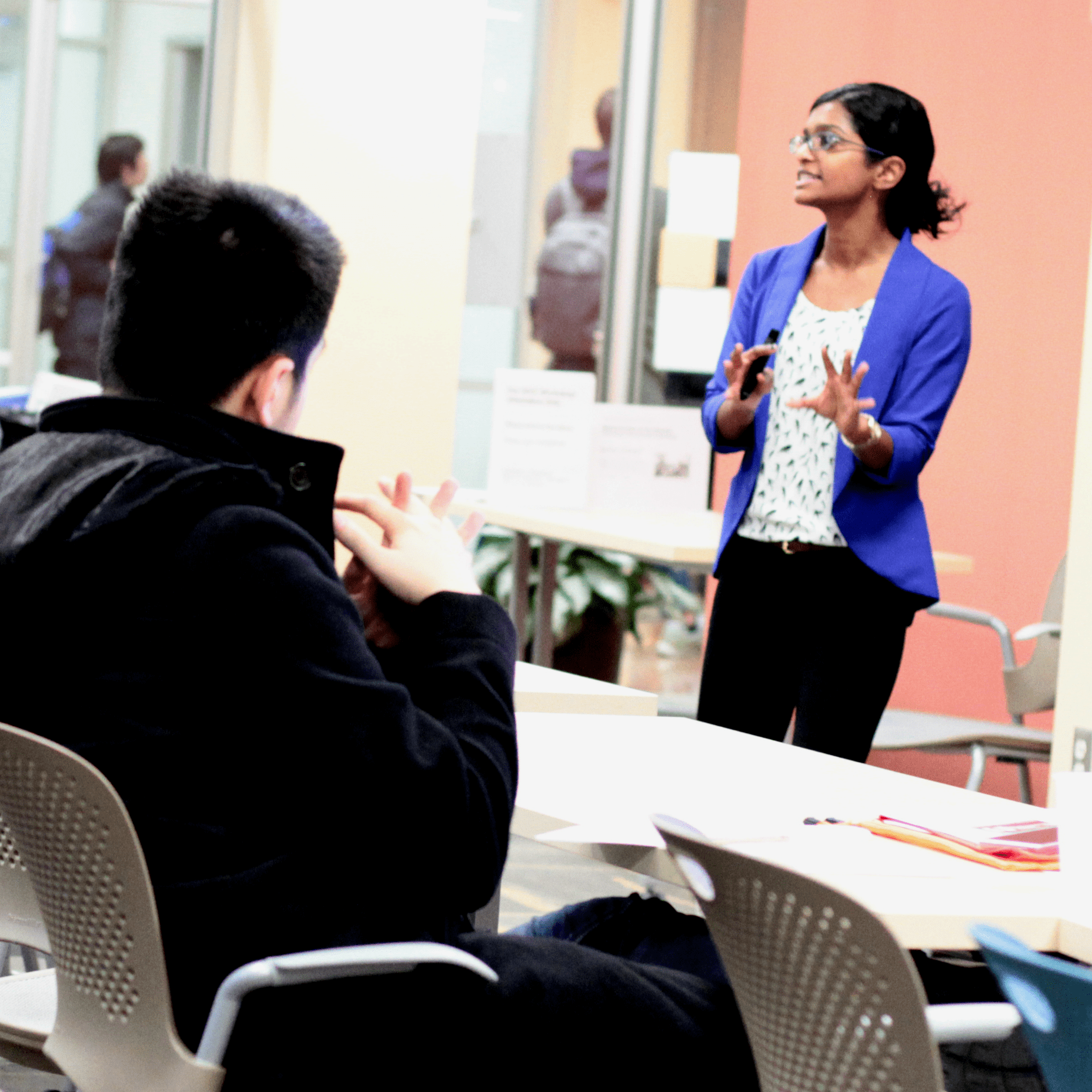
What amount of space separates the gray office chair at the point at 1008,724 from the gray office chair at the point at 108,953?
254 cm

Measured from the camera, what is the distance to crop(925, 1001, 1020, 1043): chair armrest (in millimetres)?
1292

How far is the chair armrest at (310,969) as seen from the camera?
1416mm

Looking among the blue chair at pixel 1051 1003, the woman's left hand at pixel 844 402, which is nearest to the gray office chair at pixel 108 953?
the blue chair at pixel 1051 1003

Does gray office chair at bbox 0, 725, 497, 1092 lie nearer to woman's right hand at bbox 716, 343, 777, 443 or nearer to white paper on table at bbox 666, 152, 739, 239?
woman's right hand at bbox 716, 343, 777, 443

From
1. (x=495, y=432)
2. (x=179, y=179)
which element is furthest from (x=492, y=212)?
(x=179, y=179)

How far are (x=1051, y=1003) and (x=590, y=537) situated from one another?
3582 mm

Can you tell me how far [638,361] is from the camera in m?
7.38

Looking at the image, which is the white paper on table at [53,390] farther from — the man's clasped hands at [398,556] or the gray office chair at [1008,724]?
the man's clasped hands at [398,556]

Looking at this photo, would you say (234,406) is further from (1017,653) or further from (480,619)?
(1017,653)

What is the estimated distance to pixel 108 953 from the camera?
1.54 meters

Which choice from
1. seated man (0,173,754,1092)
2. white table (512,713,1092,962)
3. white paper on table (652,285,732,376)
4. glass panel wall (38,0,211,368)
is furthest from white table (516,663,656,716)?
glass panel wall (38,0,211,368)

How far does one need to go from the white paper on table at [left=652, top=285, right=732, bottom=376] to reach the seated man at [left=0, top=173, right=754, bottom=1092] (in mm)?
5745

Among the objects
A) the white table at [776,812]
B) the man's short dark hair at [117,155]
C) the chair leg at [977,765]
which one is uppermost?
the man's short dark hair at [117,155]

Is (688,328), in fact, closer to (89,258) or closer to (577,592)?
(577,592)
